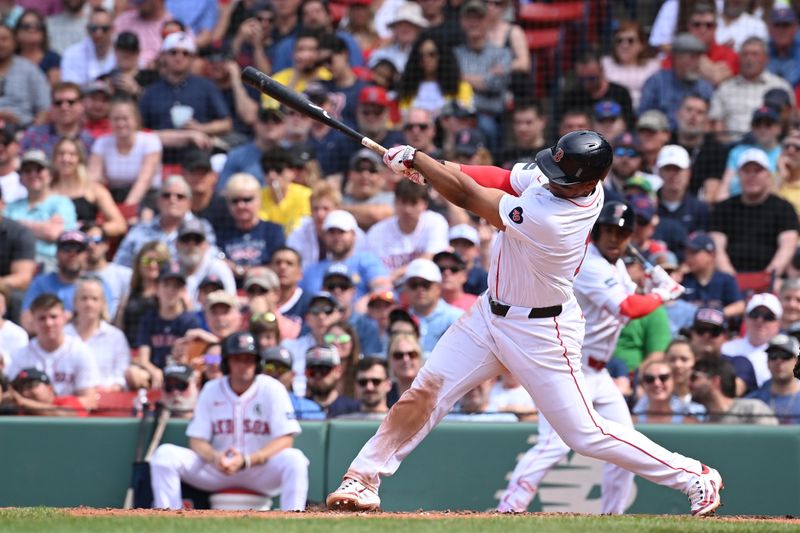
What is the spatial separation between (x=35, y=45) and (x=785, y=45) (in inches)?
267

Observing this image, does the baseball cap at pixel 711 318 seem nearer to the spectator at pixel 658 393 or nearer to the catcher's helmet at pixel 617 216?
the spectator at pixel 658 393

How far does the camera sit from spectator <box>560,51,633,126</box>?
12156 millimetres

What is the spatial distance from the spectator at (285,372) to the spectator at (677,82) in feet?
14.5

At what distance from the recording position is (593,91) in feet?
40.1

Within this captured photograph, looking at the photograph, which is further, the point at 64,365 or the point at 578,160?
the point at 64,365

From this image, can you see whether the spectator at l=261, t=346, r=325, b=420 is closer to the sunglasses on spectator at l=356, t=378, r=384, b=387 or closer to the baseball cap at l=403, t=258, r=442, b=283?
the sunglasses on spectator at l=356, t=378, r=384, b=387

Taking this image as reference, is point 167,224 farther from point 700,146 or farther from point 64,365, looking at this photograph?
point 700,146

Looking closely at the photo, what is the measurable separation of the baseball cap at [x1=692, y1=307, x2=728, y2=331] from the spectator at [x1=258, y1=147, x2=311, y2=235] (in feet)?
11.0

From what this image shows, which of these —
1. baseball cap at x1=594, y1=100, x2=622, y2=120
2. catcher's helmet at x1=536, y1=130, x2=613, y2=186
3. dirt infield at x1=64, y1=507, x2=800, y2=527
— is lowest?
dirt infield at x1=64, y1=507, x2=800, y2=527

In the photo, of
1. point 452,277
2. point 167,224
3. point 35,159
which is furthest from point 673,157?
point 35,159

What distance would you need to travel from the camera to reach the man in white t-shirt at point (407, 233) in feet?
34.7

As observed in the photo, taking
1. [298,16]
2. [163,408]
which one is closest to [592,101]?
[298,16]

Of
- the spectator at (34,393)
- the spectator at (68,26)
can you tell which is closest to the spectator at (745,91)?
the spectator at (34,393)

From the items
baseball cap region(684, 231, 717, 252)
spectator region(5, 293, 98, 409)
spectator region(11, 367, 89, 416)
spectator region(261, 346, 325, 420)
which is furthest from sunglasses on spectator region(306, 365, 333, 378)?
baseball cap region(684, 231, 717, 252)
